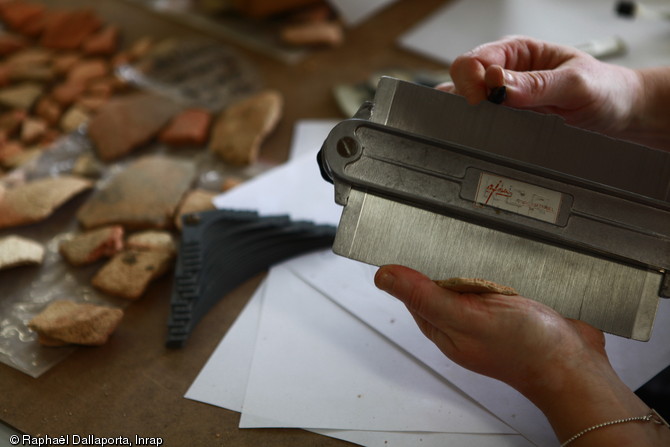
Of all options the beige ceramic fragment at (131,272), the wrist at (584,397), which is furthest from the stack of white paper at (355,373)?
the beige ceramic fragment at (131,272)

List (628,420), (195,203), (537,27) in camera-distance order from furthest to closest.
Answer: (537,27) → (195,203) → (628,420)

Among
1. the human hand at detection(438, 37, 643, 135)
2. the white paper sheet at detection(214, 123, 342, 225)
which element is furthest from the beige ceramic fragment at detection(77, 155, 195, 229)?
the human hand at detection(438, 37, 643, 135)

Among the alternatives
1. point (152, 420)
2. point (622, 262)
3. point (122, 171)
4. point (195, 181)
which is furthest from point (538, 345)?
point (122, 171)

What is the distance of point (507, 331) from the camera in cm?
81

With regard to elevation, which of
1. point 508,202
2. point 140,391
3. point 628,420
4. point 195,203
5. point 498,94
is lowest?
point 140,391

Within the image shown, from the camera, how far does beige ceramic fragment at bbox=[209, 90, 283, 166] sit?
1.45 metres

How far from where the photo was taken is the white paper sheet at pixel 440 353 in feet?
3.07

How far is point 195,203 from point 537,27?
124 cm

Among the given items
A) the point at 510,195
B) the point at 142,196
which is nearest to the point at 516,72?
the point at 510,195

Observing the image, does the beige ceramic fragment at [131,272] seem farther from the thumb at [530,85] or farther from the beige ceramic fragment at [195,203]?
the thumb at [530,85]

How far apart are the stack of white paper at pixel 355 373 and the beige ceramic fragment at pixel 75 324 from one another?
202mm

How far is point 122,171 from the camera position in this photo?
1.40 m

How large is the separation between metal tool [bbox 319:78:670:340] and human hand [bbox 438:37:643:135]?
0.17 feet

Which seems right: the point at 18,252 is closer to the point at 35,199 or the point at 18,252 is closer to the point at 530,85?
the point at 35,199
